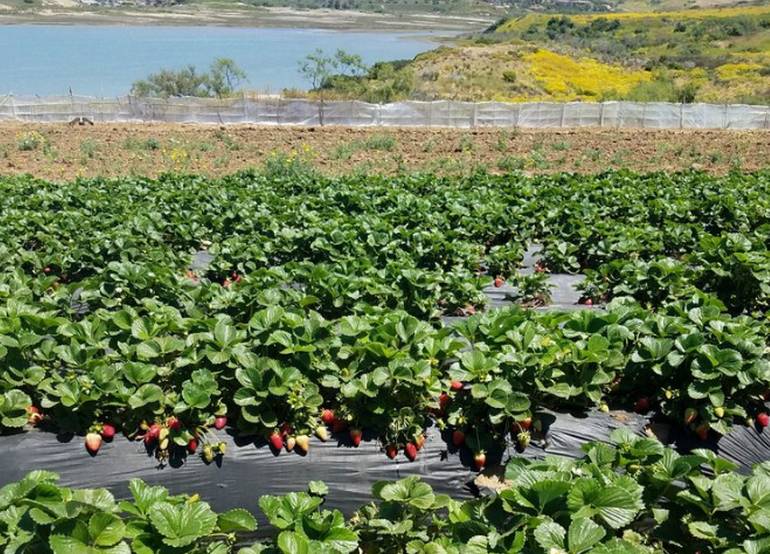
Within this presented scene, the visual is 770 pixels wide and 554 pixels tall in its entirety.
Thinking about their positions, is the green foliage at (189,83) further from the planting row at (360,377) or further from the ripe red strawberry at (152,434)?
the ripe red strawberry at (152,434)

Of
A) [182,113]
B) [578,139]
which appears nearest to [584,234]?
[578,139]

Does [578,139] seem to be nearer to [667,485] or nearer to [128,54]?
[667,485]

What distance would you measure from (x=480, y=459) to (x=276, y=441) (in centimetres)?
110

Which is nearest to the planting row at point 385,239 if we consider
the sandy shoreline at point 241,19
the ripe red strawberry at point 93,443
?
the ripe red strawberry at point 93,443

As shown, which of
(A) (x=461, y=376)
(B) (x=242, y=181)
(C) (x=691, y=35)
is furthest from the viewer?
(C) (x=691, y=35)

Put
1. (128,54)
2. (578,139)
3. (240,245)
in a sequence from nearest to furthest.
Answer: (240,245), (578,139), (128,54)

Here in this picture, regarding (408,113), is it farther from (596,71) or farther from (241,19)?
(241,19)

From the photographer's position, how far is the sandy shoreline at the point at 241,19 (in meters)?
125

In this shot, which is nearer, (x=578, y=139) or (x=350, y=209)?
(x=350, y=209)

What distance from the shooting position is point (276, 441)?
3932mm

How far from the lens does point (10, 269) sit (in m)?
6.57

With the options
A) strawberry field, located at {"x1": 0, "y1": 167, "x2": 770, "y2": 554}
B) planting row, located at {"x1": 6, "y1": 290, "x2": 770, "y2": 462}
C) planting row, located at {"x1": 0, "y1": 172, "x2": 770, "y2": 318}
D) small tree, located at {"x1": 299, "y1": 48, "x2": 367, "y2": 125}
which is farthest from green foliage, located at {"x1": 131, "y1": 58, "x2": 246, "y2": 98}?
planting row, located at {"x1": 6, "y1": 290, "x2": 770, "y2": 462}

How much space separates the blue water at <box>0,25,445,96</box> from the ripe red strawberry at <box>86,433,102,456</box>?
134 feet

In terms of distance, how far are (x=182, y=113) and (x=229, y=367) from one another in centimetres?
2732
